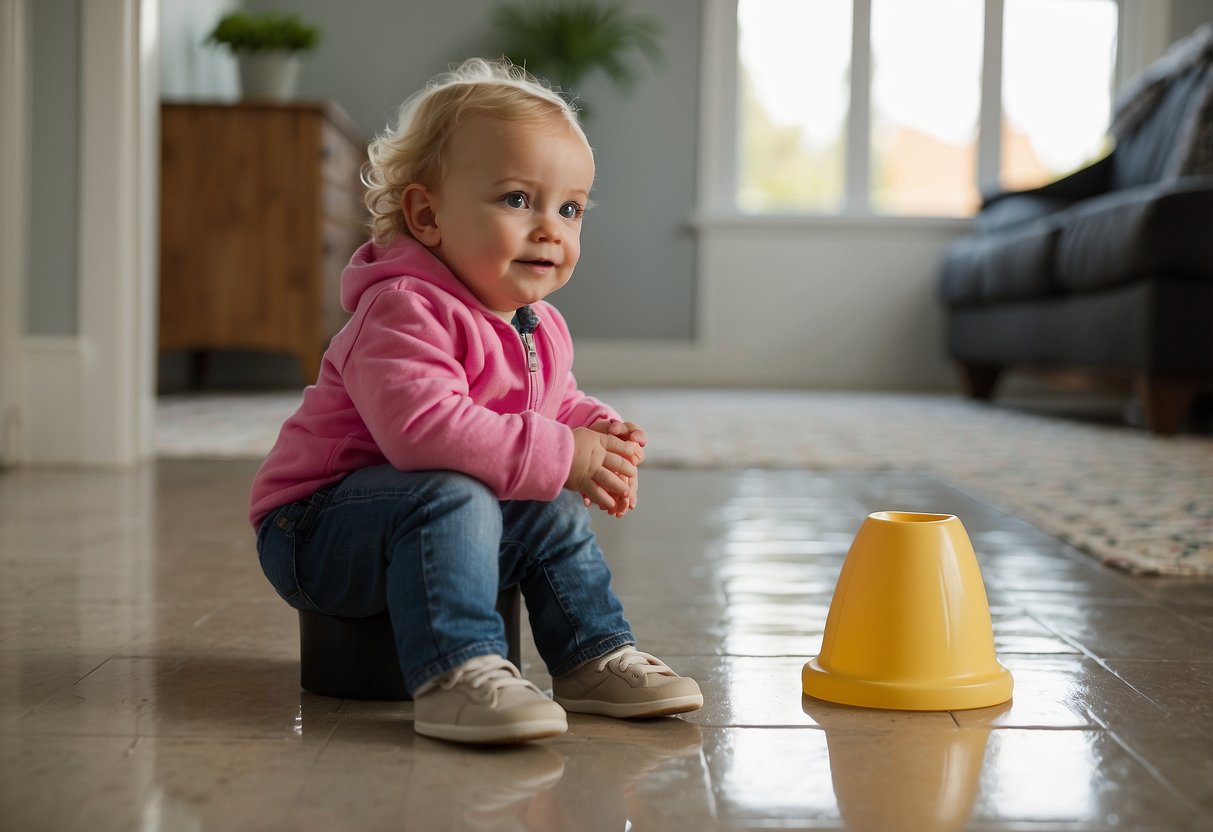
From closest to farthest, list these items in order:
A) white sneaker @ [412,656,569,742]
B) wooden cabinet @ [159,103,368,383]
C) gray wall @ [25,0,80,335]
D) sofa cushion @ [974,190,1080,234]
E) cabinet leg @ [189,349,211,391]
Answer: white sneaker @ [412,656,569,742] → gray wall @ [25,0,80,335] → wooden cabinet @ [159,103,368,383] → sofa cushion @ [974,190,1080,234] → cabinet leg @ [189,349,211,391]

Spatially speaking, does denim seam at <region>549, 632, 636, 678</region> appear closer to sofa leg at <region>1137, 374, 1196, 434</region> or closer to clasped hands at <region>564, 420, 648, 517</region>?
clasped hands at <region>564, 420, 648, 517</region>

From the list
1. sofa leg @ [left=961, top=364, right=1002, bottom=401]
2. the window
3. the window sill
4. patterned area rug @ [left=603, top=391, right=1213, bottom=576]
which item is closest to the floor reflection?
patterned area rug @ [left=603, top=391, right=1213, bottom=576]

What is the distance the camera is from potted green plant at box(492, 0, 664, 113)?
190 inches

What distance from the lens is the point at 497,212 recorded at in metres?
0.99

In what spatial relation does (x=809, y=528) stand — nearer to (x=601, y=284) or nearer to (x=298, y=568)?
(x=298, y=568)

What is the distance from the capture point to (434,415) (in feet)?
3.04

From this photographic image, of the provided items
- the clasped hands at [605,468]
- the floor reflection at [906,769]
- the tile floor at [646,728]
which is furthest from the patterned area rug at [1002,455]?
the clasped hands at [605,468]

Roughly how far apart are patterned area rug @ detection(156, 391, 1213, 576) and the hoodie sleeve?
0.96m

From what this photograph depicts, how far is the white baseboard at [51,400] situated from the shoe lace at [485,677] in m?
1.83

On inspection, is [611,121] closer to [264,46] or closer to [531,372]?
[264,46]

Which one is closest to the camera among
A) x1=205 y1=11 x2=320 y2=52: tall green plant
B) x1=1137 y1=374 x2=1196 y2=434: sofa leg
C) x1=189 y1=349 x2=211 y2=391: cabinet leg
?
x1=1137 y1=374 x2=1196 y2=434: sofa leg

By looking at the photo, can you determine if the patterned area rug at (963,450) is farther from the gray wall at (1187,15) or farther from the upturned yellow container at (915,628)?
the gray wall at (1187,15)

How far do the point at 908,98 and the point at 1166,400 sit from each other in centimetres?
229

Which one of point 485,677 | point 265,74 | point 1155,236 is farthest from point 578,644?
point 265,74
